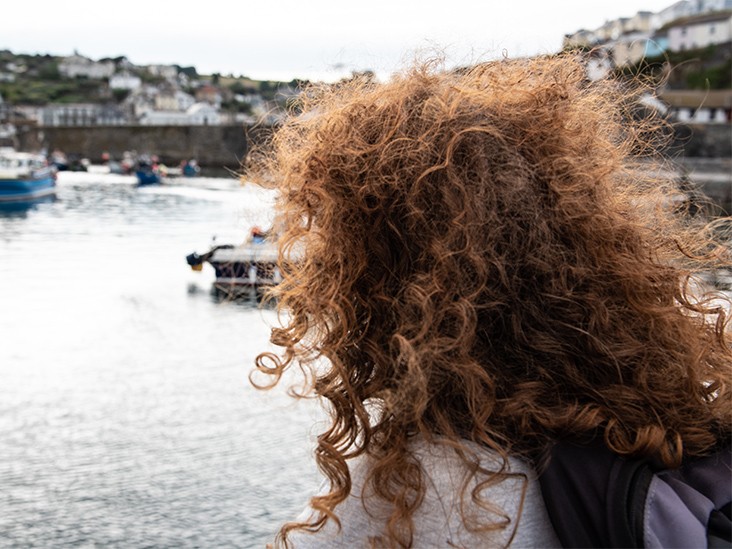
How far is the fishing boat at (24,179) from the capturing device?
3262 cm

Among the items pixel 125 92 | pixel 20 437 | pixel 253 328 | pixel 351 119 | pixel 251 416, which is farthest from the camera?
pixel 125 92

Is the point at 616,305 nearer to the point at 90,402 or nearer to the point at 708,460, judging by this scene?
the point at 708,460

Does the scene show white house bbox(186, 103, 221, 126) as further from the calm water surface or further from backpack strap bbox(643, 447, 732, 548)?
backpack strap bbox(643, 447, 732, 548)

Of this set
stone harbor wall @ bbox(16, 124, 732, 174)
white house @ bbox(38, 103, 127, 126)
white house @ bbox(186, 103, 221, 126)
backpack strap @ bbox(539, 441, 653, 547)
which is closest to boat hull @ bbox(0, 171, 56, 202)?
stone harbor wall @ bbox(16, 124, 732, 174)

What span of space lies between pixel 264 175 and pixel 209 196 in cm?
3424

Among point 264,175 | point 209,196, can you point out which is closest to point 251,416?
point 264,175

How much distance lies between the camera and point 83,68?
537ft

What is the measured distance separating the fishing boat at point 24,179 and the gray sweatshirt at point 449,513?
113 ft

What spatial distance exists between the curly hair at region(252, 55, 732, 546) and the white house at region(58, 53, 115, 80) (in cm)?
17084

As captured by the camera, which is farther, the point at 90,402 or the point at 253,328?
the point at 253,328

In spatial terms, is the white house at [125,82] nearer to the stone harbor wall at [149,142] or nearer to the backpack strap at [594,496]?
the stone harbor wall at [149,142]

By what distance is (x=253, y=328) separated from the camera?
36.5ft

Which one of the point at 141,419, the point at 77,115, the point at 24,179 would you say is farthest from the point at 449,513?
the point at 77,115

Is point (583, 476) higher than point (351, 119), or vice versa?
point (351, 119)
